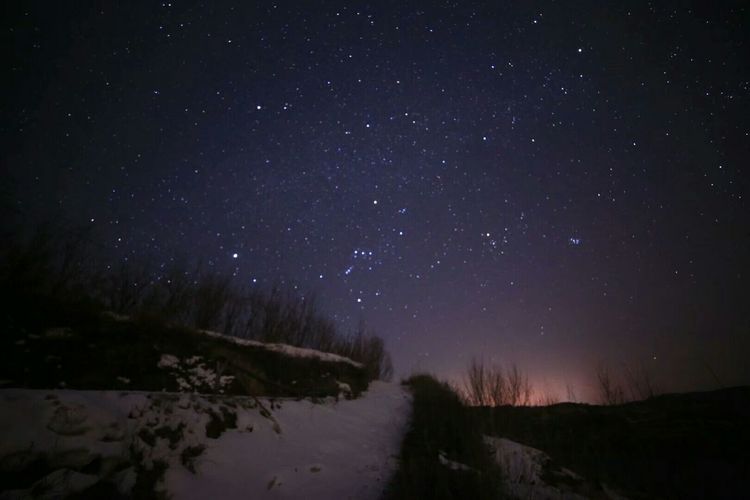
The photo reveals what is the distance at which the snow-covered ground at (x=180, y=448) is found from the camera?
3920 mm

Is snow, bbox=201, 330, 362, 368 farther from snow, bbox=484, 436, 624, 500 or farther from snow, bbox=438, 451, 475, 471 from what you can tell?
snow, bbox=438, 451, 475, 471

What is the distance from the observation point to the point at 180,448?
5.36 metres

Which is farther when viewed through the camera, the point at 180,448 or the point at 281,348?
the point at 281,348

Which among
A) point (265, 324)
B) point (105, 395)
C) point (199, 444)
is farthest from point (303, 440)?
point (265, 324)

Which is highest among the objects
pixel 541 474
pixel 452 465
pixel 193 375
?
pixel 193 375

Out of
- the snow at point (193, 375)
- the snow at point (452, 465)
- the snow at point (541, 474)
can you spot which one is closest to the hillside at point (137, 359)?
the snow at point (193, 375)

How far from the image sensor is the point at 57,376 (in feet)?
25.9

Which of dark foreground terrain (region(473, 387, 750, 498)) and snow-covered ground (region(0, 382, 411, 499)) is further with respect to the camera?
dark foreground terrain (region(473, 387, 750, 498))

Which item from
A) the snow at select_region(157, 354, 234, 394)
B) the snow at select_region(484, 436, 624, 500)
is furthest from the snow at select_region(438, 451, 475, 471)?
the snow at select_region(157, 354, 234, 394)

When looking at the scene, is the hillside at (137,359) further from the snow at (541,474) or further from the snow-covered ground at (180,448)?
the snow at (541,474)

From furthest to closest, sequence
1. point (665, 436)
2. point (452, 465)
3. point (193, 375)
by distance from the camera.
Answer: point (665, 436), point (193, 375), point (452, 465)

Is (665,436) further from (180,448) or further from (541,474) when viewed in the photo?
(180,448)

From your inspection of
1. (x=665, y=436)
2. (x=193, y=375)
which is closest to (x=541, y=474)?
(x=193, y=375)

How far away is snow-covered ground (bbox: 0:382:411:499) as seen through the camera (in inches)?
154
